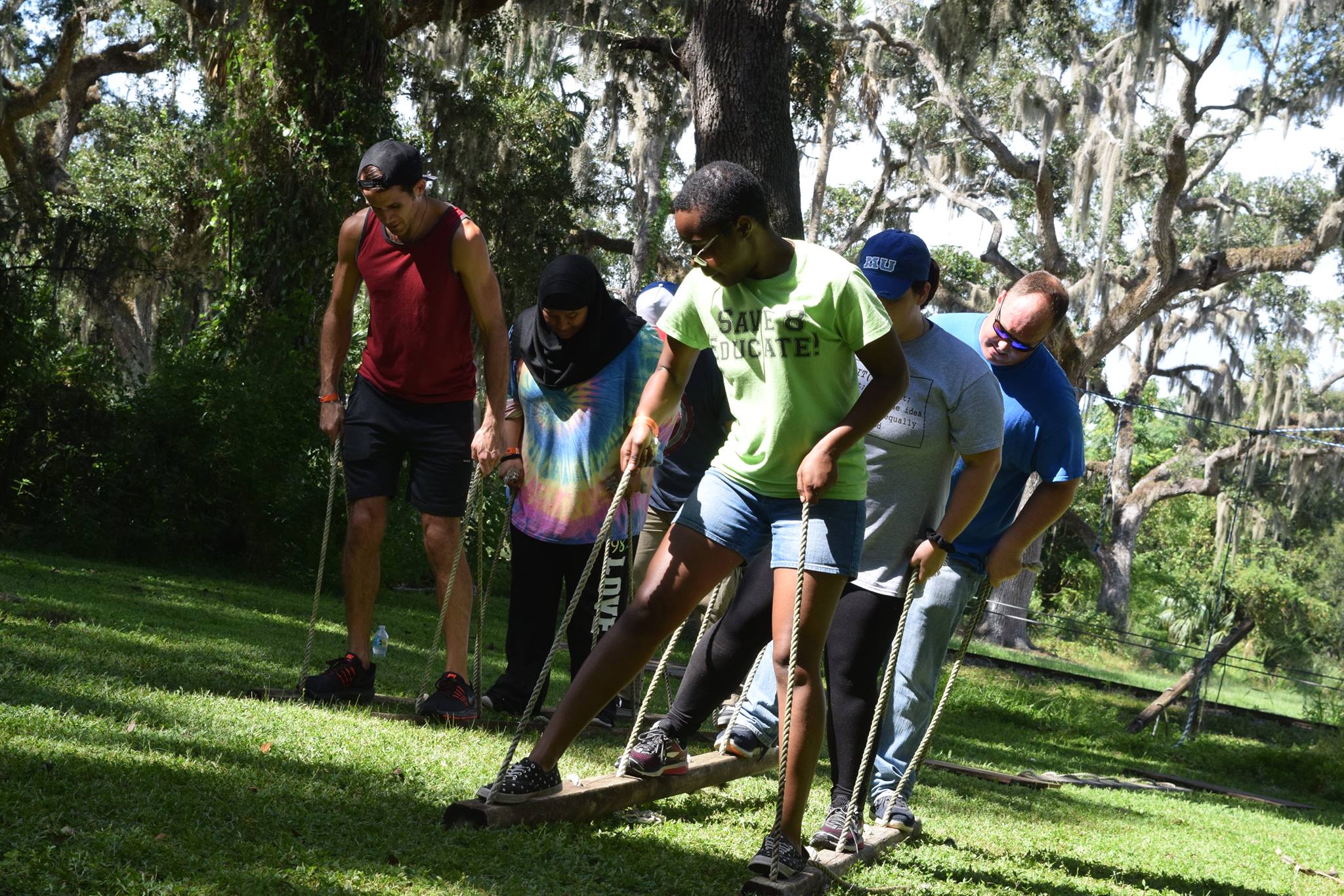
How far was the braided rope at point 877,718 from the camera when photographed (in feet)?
13.1

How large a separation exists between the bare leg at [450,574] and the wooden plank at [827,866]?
1.78 metres

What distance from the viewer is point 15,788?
3.02 metres

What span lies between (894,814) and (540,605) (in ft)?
5.51

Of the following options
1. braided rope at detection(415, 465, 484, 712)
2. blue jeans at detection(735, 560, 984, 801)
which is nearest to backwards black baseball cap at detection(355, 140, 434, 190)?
braided rope at detection(415, 465, 484, 712)

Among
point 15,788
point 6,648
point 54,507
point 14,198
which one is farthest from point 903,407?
point 14,198

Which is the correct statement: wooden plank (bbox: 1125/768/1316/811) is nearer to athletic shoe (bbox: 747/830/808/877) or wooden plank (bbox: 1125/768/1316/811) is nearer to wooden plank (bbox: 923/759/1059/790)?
wooden plank (bbox: 923/759/1059/790)

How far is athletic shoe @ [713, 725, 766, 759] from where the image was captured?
463 centimetres

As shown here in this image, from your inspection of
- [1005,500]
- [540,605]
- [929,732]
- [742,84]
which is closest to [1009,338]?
[1005,500]

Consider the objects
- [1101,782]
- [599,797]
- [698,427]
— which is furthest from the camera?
[1101,782]

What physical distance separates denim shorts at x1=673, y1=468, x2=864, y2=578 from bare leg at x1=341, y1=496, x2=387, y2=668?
6.21ft

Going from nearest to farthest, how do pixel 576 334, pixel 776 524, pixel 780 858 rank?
1. pixel 780 858
2. pixel 776 524
3. pixel 576 334

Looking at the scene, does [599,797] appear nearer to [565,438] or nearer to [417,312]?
[565,438]

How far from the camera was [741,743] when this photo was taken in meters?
4.65

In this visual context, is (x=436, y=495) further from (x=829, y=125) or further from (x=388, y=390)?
(x=829, y=125)
